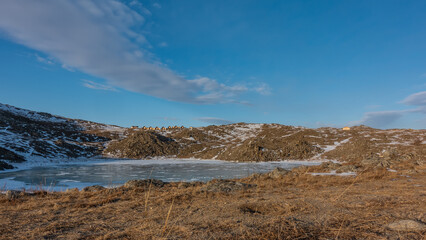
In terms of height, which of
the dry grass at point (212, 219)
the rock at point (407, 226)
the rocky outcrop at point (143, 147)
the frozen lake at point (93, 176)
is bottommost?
the frozen lake at point (93, 176)

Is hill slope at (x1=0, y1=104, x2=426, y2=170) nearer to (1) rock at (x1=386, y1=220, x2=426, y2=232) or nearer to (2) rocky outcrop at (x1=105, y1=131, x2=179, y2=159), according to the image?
(2) rocky outcrop at (x1=105, y1=131, x2=179, y2=159)

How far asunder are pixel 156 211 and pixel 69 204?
9.48 feet

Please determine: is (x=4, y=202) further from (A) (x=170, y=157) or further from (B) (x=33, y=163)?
(A) (x=170, y=157)

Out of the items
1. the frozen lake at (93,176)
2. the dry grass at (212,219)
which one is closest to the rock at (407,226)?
the dry grass at (212,219)

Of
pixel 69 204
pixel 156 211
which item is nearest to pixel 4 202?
pixel 69 204

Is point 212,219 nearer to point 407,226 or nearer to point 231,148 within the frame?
point 407,226

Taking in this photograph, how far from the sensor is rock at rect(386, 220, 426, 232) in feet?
11.8

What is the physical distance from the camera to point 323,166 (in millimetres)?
15969

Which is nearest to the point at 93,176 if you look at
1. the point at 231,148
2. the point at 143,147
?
the point at 231,148

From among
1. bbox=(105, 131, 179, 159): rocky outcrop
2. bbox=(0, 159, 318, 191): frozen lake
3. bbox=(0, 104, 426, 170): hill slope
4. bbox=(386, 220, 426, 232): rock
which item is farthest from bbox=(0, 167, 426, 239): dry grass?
bbox=(105, 131, 179, 159): rocky outcrop

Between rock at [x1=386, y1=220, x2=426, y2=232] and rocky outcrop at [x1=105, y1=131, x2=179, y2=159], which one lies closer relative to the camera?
rock at [x1=386, y1=220, x2=426, y2=232]

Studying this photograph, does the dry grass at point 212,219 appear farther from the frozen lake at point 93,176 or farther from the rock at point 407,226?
the frozen lake at point 93,176

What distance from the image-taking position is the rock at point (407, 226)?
11.8ft

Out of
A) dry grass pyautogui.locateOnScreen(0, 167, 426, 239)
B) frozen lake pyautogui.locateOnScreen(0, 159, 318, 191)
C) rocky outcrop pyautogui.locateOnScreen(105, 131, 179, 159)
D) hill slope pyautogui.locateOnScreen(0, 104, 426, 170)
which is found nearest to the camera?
dry grass pyautogui.locateOnScreen(0, 167, 426, 239)
